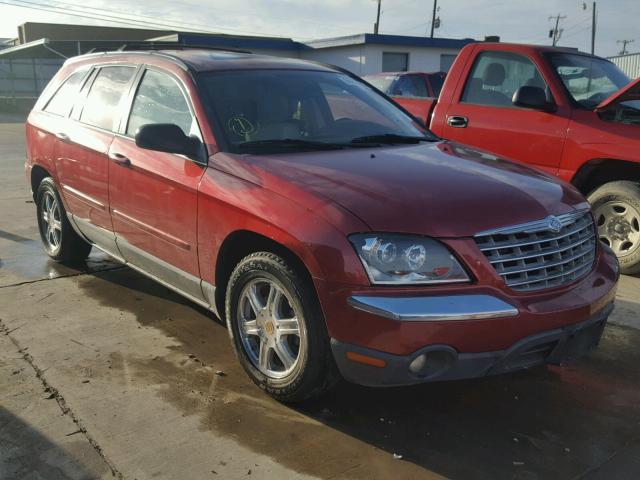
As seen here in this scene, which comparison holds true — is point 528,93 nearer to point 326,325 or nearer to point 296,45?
point 326,325

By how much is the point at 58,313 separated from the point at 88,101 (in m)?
1.65

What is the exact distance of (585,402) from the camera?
3.38m

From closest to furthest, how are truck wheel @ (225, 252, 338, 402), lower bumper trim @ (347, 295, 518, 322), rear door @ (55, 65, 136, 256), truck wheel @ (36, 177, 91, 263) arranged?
lower bumper trim @ (347, 295, 518, 322)
truck wheel @ (225, 252, 338, 402)
rear door @ (55, 65, 136, 256)
truck wheel @ (36, 177, 91, 263)

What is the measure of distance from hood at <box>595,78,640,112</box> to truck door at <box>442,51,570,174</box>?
31 centimetres

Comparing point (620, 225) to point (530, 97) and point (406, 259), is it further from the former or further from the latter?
point (406, 259)

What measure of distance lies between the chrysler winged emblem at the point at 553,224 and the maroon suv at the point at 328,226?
0.01 meters

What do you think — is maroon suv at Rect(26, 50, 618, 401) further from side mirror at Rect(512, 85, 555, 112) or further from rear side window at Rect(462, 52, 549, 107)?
rear side window at Rect(462, 52, 549, 107)

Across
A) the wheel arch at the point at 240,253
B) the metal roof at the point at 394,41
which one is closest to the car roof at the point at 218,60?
the wheel arch at the point at 240,253

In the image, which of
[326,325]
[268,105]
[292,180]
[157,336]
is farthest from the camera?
[157,336]

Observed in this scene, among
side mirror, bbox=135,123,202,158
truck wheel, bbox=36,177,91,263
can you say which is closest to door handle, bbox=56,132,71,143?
truck wheel, bbox=36,177,91,263

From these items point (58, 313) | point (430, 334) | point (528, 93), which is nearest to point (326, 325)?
point (430, 334)

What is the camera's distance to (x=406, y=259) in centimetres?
274

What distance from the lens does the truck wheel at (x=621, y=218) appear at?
531cm

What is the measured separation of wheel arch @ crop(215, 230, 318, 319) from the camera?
3.00 m
